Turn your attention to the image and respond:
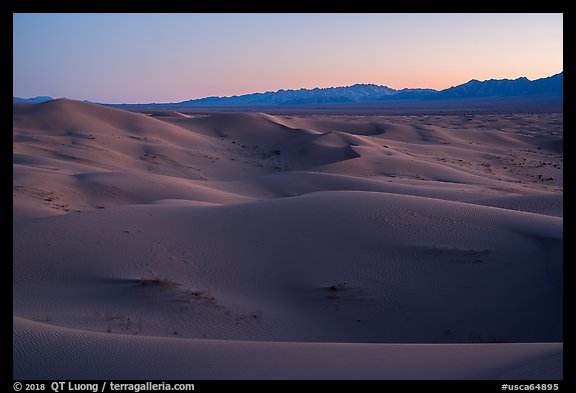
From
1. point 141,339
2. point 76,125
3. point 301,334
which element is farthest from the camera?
point 76,125

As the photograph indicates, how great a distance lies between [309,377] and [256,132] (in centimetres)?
3451

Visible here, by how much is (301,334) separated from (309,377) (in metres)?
2.58

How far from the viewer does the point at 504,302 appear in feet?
24.0

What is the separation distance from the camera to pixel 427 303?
736 centimetres
